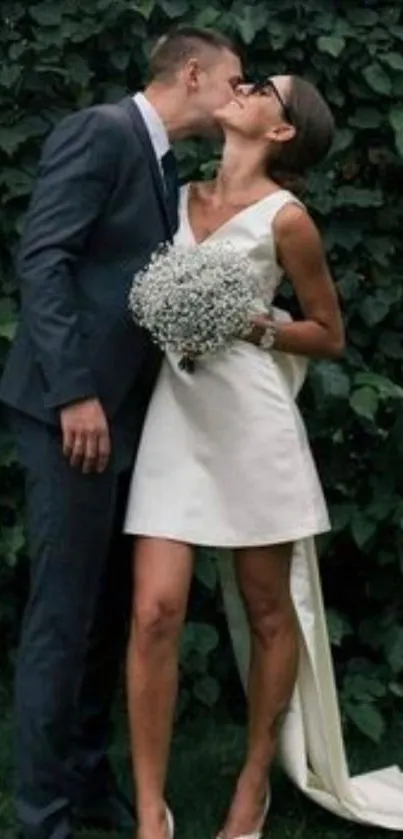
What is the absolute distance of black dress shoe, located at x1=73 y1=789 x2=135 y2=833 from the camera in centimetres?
573

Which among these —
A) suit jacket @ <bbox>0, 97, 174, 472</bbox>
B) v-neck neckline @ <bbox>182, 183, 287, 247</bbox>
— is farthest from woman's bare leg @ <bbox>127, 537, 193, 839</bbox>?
v-neck neckline @ <bbox>182, 183, 287, 247</bbox>

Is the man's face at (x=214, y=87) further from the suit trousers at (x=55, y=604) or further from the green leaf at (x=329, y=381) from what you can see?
the green leaf at (x=329, y=381)

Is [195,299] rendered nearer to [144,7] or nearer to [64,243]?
[64,243]

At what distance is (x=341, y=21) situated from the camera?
21.0 ft

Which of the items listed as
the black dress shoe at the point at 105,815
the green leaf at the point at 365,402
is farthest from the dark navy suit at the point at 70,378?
the green leaf at the point at 365,402

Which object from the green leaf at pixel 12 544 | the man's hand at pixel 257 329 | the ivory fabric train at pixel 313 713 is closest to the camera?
the man's hand at pixel 257 329

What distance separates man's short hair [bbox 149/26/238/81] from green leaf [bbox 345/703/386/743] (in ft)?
7.24

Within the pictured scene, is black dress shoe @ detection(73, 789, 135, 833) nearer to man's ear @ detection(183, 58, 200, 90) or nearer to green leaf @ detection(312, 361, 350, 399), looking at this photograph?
green leaf @ detection(312, 361, 350, 399)

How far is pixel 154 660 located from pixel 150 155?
3.89 feet

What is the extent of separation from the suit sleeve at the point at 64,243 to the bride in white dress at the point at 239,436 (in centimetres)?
30

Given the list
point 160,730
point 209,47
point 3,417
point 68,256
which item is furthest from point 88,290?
point 3,417

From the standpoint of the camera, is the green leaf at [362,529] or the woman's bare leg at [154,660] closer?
the woman's bare leg at [154,660]

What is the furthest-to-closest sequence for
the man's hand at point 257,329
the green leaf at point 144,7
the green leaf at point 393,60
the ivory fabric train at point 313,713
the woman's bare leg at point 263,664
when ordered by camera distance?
the green leaf at point 393,60 → the green leaf at point 144,7 → the ivory fabric train at point 313,713 → the woman's bare leg at point 263,664 → the man's hand at point 257,329

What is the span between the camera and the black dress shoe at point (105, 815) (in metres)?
5.73
